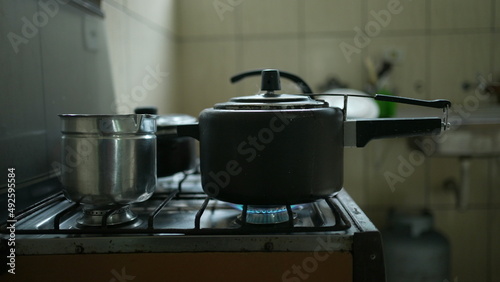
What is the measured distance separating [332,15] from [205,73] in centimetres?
62

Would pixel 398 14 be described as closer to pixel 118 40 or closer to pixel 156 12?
pixel 156 12

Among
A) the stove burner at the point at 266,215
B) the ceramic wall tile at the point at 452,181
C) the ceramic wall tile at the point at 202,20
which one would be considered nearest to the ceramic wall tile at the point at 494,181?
the ceramic wall tile at the point at 452,181

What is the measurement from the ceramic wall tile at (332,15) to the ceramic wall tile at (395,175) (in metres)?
0.53

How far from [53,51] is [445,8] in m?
1.67

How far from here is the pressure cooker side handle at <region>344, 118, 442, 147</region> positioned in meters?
0.65

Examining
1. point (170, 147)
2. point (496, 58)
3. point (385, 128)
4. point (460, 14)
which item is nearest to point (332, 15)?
point (460, 14)

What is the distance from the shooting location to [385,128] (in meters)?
0.66

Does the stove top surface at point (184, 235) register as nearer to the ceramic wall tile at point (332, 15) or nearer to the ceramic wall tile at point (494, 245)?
the ceramic wall tile at point (332, 15)

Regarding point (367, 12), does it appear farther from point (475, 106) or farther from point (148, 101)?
point (148, 101)

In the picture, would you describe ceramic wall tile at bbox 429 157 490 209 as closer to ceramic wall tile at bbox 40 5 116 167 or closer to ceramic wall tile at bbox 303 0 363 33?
ceramic wall tile at bbox 303 0 363 33

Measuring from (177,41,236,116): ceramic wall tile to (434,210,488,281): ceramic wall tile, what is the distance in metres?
1.11

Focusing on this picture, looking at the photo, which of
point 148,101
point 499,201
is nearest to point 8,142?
point 148,101

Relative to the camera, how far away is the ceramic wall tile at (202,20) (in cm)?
199

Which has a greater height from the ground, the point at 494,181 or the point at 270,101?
the point at 270,101
